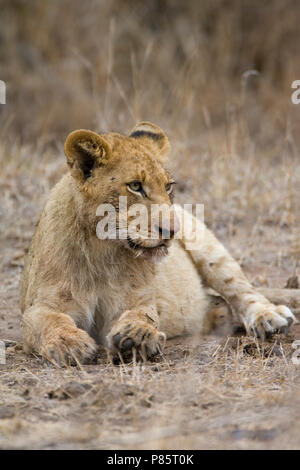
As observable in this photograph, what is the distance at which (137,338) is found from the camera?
3.81 metres

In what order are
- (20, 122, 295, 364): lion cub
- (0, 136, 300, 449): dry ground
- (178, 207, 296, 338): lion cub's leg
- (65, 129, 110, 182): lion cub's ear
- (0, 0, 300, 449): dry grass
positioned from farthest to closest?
(178, 207, 296, 338): lion cub's leg
(65, 129, 110, 182): lion cub's ear
(20, 122, 295, 364): lion cub
(0, 0, 300, 449): dry grass
(0, 136, 300, 449): dry ground

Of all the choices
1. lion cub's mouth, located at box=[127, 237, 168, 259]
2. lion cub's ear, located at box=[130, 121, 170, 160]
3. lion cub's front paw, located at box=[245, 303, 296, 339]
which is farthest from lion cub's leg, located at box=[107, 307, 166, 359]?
lion cub's ear, located at box=[130, 121, 170, 160]

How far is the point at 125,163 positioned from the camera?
4.03 meters

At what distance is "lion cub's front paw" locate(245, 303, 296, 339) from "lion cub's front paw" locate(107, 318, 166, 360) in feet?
3.34

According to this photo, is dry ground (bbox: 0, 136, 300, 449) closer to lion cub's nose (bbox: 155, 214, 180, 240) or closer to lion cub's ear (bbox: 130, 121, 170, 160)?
→ lion cub's nose (bbox: 155, 214, 180, 240)

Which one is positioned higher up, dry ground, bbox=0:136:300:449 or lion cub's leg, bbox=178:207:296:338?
lion cub's leg, bbox=178:207:296:338

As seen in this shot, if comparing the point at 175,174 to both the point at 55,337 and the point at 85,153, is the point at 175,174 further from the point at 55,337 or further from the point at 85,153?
the point at 55,337

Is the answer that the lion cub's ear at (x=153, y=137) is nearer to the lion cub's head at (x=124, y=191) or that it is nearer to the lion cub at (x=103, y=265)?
the lion cub at (x=103, y=265)

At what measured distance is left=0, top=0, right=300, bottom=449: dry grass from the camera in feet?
9.61

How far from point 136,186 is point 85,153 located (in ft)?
1.14

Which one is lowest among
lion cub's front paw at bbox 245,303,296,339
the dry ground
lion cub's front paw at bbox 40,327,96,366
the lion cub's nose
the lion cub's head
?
the dry ground

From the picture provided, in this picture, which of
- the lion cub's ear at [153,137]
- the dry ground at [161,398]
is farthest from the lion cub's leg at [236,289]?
the lion cub's ear at [153,137]

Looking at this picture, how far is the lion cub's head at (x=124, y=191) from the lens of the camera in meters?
3.88

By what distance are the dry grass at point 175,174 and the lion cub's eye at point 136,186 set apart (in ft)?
3.14
